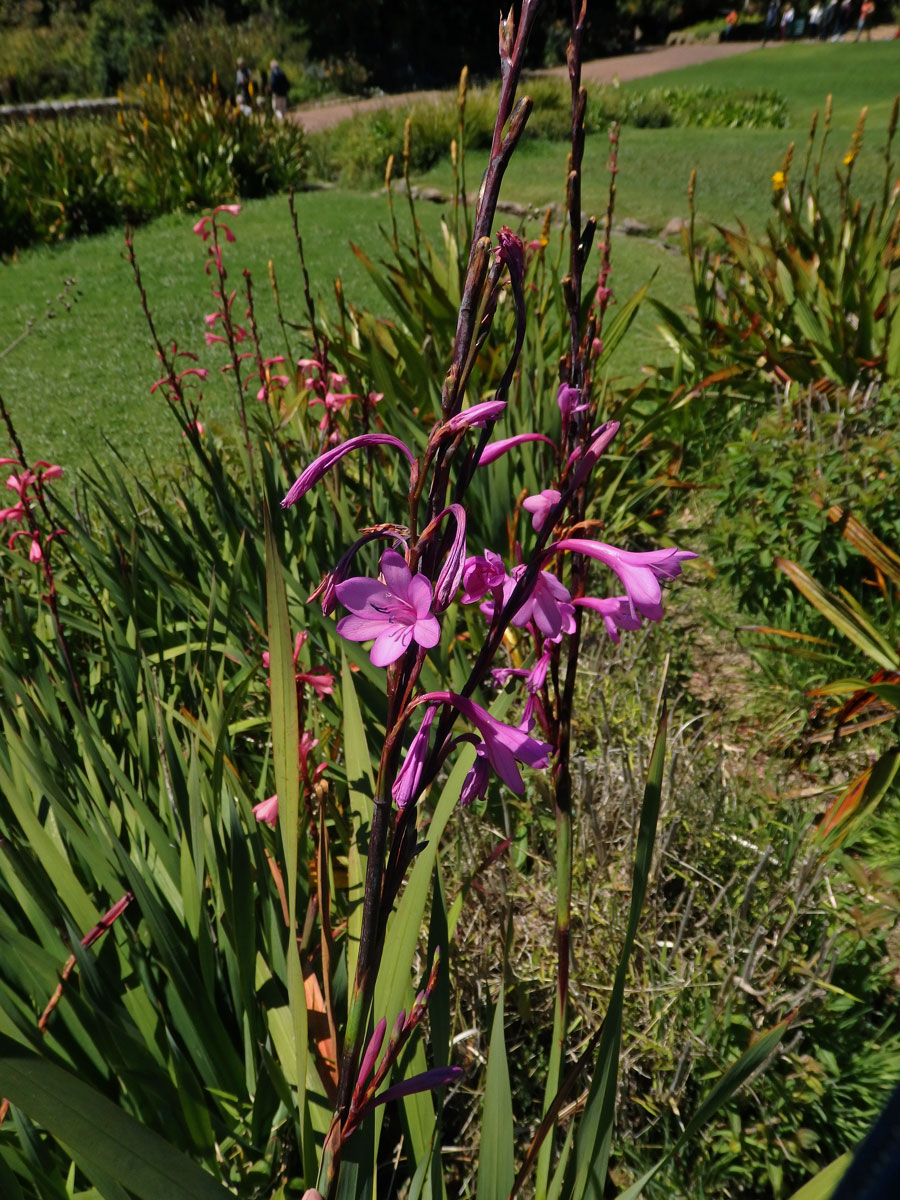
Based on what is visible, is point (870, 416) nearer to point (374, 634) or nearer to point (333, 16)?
point (374, 634)

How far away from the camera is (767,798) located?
1.98 m

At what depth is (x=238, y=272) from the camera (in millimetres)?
8227

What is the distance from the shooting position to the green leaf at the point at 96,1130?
0.57m

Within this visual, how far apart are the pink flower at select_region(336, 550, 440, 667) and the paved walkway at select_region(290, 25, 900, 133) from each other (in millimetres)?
18827

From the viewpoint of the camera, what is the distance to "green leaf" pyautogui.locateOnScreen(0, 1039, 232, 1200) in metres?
0.57

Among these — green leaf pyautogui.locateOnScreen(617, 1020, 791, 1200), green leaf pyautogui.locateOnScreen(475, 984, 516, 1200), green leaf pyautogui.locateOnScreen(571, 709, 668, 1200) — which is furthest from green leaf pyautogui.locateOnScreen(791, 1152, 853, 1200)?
green leaf pyautogui.locateOnScreen(475, 984, 516, 1200)

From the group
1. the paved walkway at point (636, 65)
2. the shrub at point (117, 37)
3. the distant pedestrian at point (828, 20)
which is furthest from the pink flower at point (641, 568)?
the distant pedestrian at point (828, 20)

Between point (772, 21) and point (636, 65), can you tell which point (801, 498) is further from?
point (772, 21)

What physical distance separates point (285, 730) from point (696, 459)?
3.12 meters

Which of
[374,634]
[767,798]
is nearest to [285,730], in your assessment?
[374,634]

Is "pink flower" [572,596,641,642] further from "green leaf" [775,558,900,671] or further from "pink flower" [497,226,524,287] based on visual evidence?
"green leaf" [775,558,900,671]

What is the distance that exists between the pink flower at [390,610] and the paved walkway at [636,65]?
61.8 feet

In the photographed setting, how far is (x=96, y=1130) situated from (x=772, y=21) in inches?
1685

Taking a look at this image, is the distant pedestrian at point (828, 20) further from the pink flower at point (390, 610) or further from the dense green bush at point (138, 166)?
the pink flower at point (390, 610)
